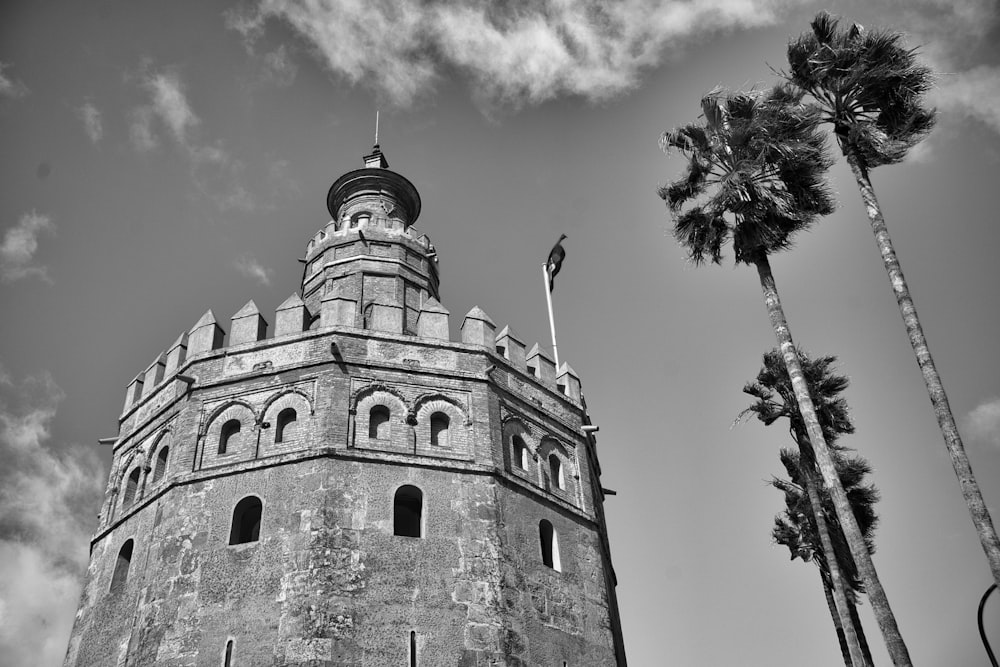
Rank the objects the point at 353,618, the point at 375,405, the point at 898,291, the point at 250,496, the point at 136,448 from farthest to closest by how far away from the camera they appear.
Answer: the point at 136,448 → the point at 375,405 → the point at 250,496 → the point at 353,618 → the point at 898,291

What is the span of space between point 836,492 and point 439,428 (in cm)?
805

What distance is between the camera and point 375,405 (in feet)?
58.9

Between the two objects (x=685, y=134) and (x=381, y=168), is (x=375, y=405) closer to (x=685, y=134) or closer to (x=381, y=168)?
(x=685, y=134)

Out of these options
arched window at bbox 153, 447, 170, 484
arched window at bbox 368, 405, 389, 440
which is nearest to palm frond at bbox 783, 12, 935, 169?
arched window at bbox 368, 405, 389, 440

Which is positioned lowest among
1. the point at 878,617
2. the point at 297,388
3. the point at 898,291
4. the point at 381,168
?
the point at 878,617

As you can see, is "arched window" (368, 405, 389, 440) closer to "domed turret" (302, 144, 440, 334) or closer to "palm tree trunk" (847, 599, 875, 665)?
"domed turret" (302, 144, 440, 334)

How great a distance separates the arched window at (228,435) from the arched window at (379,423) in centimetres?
270

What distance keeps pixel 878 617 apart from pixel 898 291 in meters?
4.93

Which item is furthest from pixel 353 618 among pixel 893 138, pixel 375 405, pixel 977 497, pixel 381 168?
pixel 381 168

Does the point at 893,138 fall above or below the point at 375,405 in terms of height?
above

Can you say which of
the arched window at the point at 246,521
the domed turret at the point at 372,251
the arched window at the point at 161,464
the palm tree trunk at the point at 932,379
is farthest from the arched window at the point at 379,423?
the palm tree trunk at the point at 932,379

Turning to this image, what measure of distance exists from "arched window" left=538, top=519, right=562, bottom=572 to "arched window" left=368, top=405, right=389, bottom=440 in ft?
12.2

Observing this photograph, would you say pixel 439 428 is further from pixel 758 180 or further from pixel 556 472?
pixel 758 180

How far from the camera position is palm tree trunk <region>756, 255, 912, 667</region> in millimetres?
12625
